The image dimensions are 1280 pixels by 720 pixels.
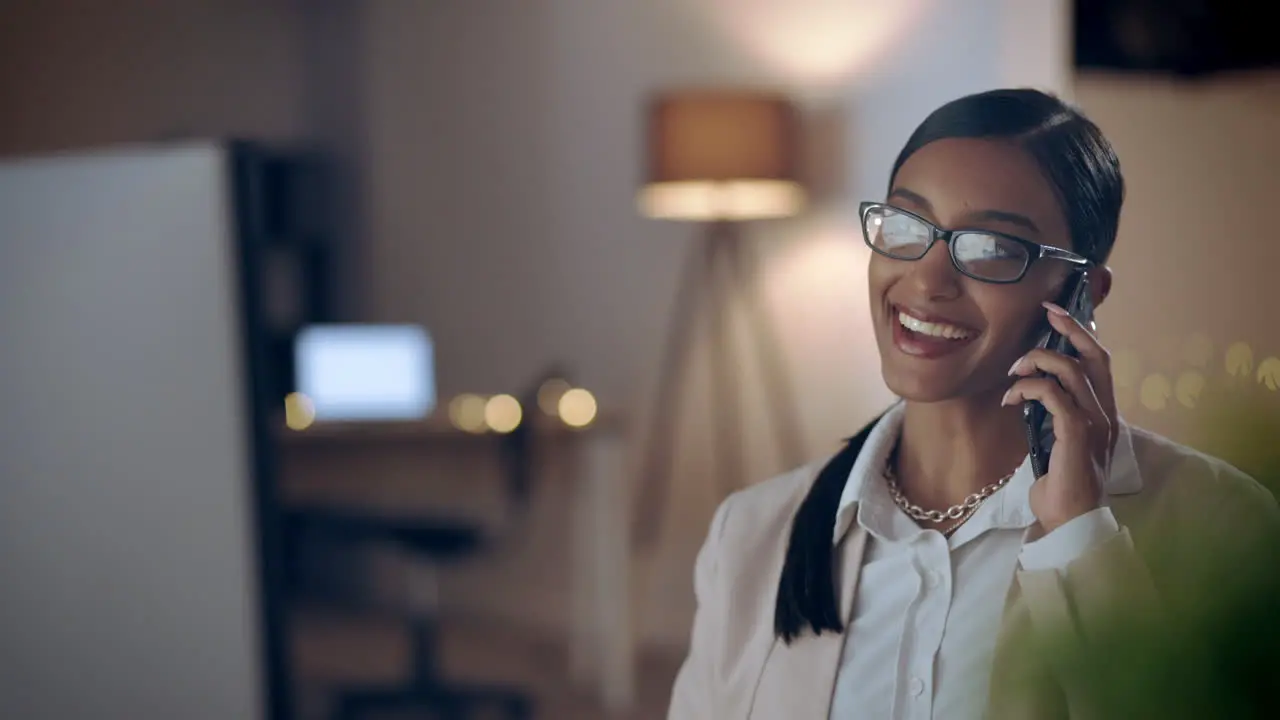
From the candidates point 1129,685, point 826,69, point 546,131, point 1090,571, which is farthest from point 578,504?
point 1129,685

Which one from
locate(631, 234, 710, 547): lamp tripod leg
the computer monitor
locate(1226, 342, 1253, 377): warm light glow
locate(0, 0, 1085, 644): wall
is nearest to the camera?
locate(1226, 342, 1253, 377): warm light glow

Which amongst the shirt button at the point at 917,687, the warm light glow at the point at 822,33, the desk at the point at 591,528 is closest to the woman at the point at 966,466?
the shirt button at the point at 917,687

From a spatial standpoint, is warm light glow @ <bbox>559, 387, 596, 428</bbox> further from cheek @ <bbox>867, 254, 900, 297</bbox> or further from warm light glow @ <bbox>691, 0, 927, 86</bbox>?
cheek @ <bbox>867, 254, 900, 297</bbox>

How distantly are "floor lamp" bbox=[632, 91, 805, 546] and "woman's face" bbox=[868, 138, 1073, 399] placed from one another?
148 cm

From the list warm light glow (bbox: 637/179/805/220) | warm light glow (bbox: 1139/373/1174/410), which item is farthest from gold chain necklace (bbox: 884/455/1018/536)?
warm light glow (bbox: 637/179/805/220)

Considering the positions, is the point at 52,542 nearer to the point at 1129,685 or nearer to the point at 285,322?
the point at 1129,685

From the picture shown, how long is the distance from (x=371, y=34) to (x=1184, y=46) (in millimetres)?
3877

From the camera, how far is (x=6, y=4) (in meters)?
4.20

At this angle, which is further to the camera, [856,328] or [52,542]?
[52,542]

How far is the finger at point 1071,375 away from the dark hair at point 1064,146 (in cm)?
8

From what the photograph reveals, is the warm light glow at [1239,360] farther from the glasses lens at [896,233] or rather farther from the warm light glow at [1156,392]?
the glasses lens at [896,233]

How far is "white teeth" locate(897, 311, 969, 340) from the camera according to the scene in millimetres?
839

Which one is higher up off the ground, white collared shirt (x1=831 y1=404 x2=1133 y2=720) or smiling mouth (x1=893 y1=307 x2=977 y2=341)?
smiling mouth (x1=893 y1=307 x2=977 y2=341)

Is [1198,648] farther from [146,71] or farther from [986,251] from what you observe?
[146,71]
